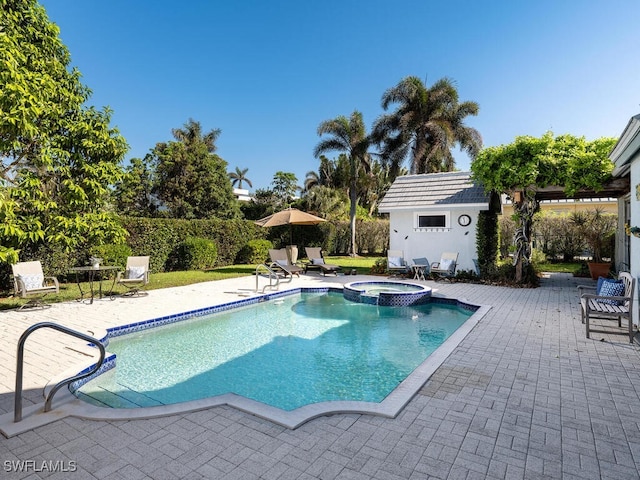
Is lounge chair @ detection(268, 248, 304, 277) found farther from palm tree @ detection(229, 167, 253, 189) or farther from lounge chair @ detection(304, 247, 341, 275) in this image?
palm tree @ detection(229, 167, 253, 189)

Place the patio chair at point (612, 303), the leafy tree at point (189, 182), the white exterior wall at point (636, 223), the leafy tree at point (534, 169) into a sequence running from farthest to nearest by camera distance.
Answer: the leafy tree at point (189, 182)
the leafy tree at point (534, 169)
the white exterior wall at point (636, 223)
the patio chair at point (612, 303)

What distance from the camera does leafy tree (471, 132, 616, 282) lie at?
11.2 meters

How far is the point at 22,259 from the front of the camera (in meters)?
12.0

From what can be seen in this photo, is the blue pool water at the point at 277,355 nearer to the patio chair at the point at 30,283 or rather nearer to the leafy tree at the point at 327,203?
the patio chair at the point at 30,283

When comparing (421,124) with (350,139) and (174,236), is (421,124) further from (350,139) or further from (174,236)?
(174,236)

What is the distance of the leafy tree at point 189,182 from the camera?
105 ft

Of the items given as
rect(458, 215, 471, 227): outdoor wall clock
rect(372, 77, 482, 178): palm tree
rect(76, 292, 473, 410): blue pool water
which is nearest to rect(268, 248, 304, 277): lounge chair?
rect(76, 292, 473, 410): blue pool water

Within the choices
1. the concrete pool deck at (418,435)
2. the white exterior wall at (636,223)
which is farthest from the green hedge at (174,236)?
the white exterior wall at (636,223)

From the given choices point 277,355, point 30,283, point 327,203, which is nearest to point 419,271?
point 277,355

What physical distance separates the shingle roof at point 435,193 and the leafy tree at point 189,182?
2001cm

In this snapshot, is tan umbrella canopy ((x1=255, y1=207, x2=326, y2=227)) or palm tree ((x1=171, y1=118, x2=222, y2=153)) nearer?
tan umbrella canopy ((x1=255, y1=207, x2=326, y2=227))

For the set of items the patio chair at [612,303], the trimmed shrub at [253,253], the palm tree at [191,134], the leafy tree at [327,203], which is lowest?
the patio chair at [612,303]

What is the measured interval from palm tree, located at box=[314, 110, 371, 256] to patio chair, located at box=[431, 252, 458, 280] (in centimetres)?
1274

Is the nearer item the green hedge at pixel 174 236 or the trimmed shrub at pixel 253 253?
the green hedge at pixel 174 236
